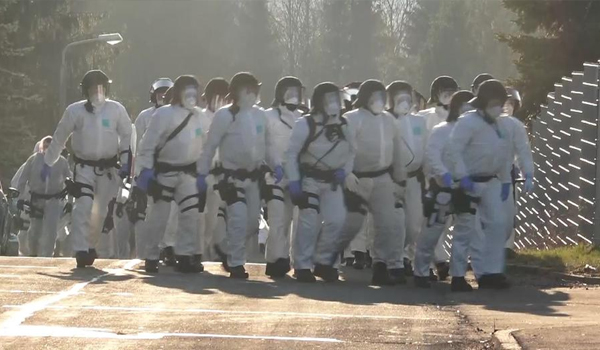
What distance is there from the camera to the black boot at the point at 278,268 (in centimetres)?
1828

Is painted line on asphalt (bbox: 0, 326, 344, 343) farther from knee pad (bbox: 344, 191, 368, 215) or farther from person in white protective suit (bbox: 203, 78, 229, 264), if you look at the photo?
person in white protective suit (bbox: 203, 78, 229, 264)

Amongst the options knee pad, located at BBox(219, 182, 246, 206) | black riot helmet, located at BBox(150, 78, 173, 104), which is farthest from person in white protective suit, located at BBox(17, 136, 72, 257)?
knee pad, located at BBox(219, 182, 246, 206)

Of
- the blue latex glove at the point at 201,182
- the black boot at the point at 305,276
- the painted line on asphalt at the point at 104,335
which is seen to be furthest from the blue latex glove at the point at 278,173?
the painted line on asphalt at the point at 104,335

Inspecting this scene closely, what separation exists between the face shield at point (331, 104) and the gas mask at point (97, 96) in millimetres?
2854

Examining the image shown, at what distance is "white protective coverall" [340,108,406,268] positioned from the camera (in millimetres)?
17969

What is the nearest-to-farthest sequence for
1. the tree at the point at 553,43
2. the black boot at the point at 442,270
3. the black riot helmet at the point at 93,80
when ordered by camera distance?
1. the black riot helmet at the point at 93,80
2. the black boot at the point at 442,270
3. the tree at the point at 553,43

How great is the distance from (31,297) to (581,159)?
9.69 meters

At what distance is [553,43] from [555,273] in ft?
50.9

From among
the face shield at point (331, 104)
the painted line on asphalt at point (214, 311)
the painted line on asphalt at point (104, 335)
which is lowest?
the painted line on asphalt at point (104, 335)

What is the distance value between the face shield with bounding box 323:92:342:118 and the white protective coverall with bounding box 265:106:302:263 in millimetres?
1036

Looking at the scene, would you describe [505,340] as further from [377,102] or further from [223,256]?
[223,256]

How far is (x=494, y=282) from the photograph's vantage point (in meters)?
16.8

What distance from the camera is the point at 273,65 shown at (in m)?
91.1

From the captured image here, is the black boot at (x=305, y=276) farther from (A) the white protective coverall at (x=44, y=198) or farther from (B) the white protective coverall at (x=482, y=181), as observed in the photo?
(A) the white protective coverall at (x=44, y=198)
